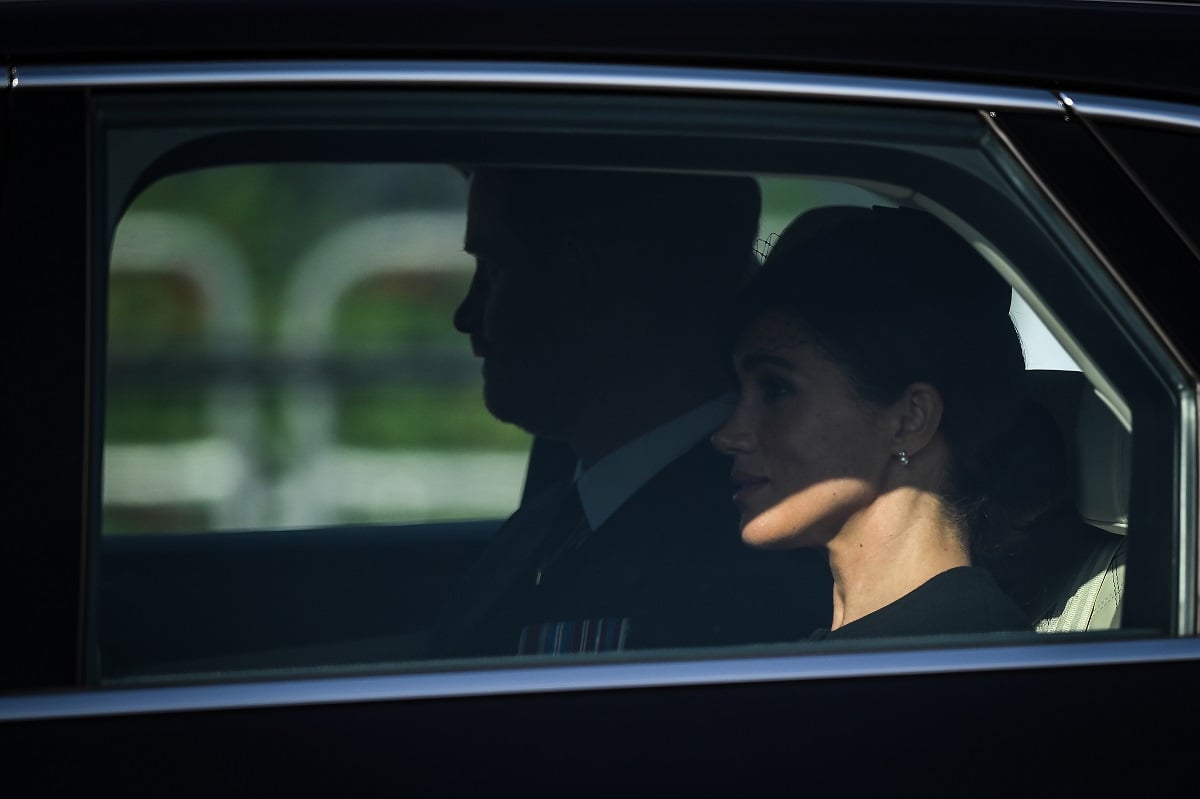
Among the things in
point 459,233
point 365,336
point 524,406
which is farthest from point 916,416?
point 365,336

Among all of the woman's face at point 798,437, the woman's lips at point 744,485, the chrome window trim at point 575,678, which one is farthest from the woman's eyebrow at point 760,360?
the chrome window trim at point 575,678

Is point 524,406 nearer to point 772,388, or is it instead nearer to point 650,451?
point 650,451

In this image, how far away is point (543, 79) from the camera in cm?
147

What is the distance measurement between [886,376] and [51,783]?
2.99ft

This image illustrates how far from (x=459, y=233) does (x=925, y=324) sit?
510 millimetres

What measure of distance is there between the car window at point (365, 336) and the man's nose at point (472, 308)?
0.01 meters

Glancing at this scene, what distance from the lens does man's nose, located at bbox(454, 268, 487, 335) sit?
1.77 metres

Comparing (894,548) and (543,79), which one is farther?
(894,548)

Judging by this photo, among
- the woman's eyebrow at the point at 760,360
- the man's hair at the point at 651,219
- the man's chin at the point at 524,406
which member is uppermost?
the man's hair at the point at 651,219

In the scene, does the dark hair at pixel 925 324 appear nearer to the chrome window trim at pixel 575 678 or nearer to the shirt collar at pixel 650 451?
the shirt collar at pixel 650 451

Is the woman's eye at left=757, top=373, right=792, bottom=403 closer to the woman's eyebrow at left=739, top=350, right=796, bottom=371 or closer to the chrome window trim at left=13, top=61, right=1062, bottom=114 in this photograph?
the woman's eyebrow at left=739, top=350, right=796, bottom=371

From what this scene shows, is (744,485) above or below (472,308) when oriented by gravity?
below

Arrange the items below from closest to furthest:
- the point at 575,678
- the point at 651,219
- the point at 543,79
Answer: the point at 575,678, the point at 543,79, the point at 651,219

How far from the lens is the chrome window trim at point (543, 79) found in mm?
1439
